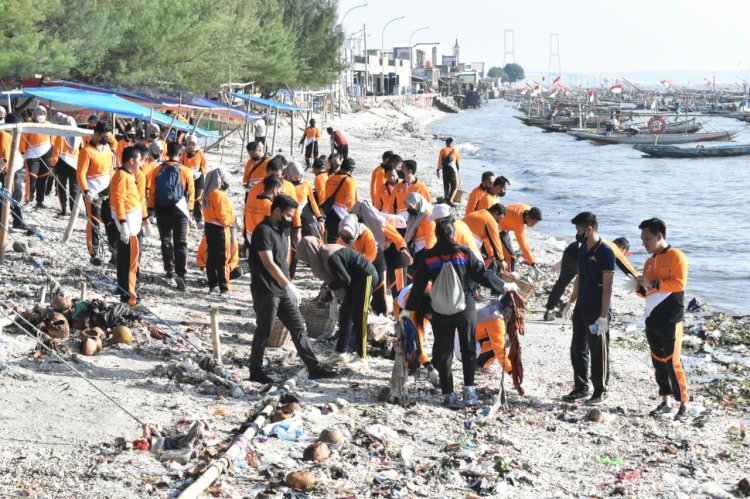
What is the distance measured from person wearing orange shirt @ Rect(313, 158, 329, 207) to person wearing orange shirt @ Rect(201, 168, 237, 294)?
1.46 metres

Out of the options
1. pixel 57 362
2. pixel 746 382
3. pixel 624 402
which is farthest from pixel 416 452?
pixel 746 382

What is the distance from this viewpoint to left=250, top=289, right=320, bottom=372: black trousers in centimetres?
811

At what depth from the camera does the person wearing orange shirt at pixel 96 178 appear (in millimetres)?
11328

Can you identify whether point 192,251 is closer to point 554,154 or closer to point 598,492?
point 598,492

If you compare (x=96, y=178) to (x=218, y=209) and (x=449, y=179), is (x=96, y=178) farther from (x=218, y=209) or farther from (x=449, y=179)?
(x=449, y=179)

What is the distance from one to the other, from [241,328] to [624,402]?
12.9 ft

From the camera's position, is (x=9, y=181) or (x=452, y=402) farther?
(x=9, y=181)

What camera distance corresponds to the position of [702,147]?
46.5m

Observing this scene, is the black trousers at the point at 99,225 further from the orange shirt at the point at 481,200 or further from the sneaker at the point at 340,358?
the orange shirt at the point at 481,200

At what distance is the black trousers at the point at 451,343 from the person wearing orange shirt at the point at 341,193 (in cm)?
414

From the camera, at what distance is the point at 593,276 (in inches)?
323

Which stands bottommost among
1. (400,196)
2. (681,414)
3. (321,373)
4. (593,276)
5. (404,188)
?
(681,414)

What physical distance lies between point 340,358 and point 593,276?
236 cm

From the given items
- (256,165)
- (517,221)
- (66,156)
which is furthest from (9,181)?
(517,221)
